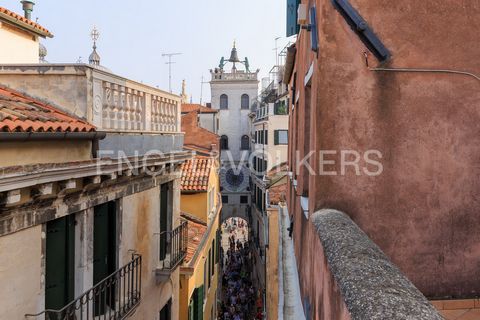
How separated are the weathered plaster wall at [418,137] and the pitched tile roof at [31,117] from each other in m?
3.04

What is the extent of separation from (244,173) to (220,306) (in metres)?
22.4

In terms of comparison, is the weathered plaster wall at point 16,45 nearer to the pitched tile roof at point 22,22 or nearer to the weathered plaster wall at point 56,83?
the pitched tile roof at point 22,22

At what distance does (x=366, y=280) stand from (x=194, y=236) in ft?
46.7

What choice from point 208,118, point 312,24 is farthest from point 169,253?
point 208,118

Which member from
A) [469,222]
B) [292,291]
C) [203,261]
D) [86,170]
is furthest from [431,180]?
[203,261]

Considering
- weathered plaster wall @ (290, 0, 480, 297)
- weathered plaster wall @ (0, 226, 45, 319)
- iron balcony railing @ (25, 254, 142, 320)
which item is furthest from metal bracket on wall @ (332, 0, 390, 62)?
iron balcony railing @ (25, 254, 142, 320)

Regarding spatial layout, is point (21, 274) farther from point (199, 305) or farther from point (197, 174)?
point (197, 174)

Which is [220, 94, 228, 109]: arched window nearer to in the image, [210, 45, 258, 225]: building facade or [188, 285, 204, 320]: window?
[210, 45, 258, 225]: building facade

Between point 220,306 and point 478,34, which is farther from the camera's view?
point 220,306

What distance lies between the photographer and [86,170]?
620cm

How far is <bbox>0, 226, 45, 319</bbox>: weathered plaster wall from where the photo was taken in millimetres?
5070

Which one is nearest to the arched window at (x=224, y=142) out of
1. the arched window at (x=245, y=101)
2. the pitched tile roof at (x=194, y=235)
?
the arched window at (x=245, y=101)

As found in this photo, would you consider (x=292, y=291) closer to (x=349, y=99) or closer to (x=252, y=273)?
(x=349, y=99)

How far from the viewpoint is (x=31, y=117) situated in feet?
17.4
